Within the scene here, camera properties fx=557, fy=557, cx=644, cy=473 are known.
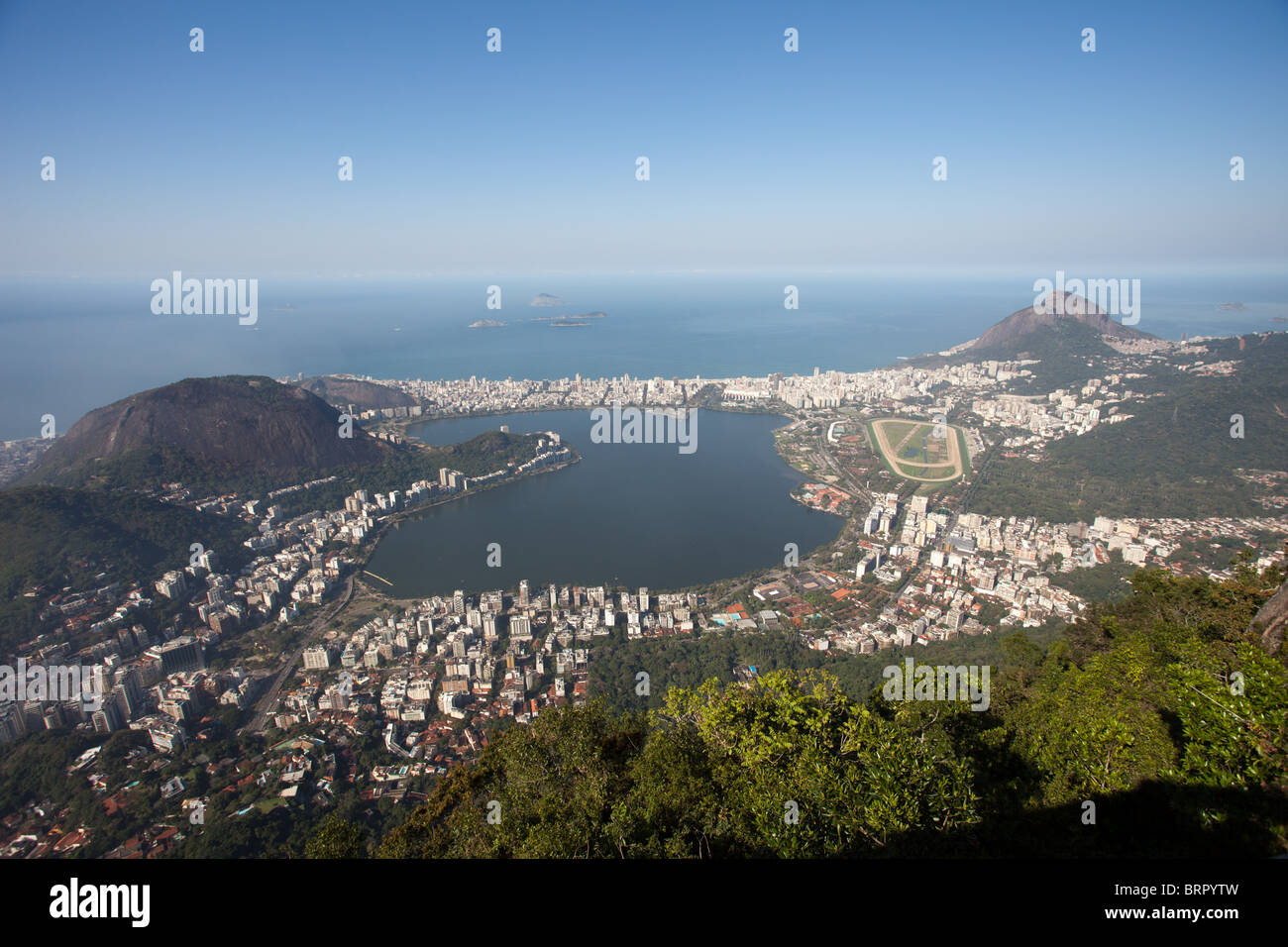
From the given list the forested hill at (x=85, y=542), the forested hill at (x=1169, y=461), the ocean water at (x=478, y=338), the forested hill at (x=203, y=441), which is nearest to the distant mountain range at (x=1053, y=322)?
the ocean water at (x=478, y=338)

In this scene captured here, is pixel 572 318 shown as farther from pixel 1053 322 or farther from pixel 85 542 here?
pixel 85 542

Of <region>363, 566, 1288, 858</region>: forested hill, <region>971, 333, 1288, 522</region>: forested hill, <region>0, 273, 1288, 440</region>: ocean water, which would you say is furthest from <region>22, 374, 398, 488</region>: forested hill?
<region>971, 333, 1288, 522</region>: forested hill

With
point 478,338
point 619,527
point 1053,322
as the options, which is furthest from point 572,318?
point 619,527

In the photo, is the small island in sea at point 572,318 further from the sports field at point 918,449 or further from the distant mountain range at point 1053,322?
the sports field at point 918,449

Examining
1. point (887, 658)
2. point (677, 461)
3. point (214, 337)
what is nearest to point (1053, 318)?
point (677, 461)

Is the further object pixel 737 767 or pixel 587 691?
pixel 587 691

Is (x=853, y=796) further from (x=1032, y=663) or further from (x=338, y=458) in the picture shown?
(x=338, y=458)

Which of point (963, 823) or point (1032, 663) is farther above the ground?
point (963, 823)
